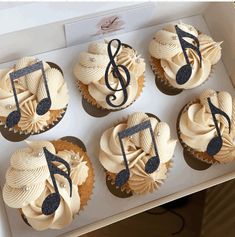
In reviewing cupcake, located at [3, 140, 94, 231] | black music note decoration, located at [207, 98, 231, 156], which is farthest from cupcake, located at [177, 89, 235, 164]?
cupcake, located at [3, 140, 94, 231]

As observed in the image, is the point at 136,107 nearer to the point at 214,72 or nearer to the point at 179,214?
the point at 214,72

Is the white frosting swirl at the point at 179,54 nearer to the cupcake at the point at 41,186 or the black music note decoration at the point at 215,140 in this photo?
the black music note decoration at the point at 215,140

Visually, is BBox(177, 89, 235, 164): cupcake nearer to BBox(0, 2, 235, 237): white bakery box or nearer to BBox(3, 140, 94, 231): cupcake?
BBox(0, 2, 235, 237): white bakery box

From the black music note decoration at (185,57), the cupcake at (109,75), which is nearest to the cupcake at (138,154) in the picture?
the cupcake at (109,75)

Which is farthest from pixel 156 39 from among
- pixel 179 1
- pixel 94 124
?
pixel 94 124

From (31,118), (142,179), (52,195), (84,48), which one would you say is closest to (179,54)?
(84,48)

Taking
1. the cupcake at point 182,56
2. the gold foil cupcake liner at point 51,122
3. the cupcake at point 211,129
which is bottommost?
the cupcake at point 211,129
